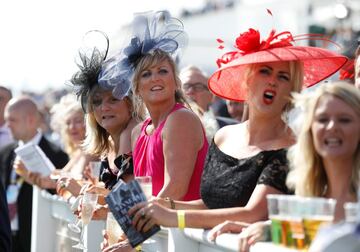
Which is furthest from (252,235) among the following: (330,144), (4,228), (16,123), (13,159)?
(16,123)

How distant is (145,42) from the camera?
586 centimetres

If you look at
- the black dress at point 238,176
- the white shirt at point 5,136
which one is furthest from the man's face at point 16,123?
the black dress at point 238,176

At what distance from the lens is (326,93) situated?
12.3 ft

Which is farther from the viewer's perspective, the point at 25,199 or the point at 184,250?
the point at 25,199

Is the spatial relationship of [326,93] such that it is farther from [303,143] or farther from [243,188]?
[243,188]

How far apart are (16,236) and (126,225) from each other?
219 inches

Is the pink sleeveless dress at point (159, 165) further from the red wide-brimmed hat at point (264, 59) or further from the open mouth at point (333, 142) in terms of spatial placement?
the open mouth at point (333, 142)

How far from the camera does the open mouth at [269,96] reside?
484 cm

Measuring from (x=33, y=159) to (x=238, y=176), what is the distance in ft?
13.4

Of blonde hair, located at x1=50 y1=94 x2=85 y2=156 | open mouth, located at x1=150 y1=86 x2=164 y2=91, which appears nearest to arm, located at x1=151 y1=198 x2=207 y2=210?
open mouth, located at x1=150 y1=86 x2=164 y2=91

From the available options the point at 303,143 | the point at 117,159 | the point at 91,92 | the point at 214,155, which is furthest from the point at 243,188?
the point at 91,92

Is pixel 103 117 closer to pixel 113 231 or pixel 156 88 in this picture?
pixel 156 88

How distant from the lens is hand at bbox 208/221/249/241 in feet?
14.0

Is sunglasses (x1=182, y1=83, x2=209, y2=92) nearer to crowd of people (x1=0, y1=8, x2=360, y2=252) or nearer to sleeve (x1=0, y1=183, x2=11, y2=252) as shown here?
crowd of people (x1=0, y1=8, x2=360, y2=252)
